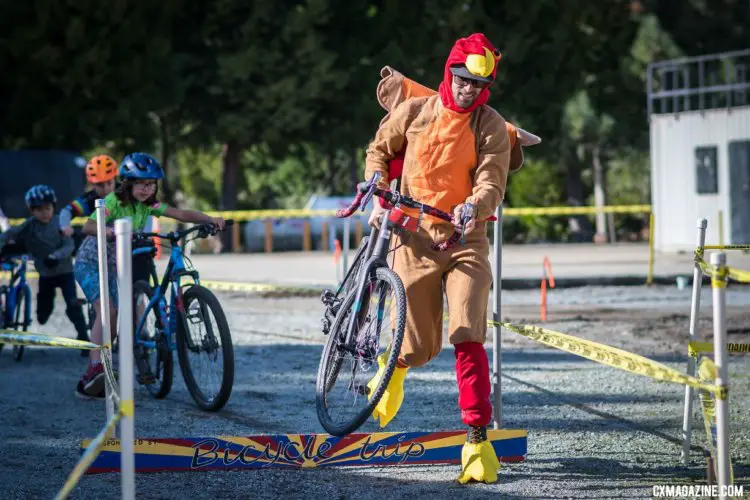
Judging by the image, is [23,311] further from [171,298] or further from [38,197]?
[171,298]

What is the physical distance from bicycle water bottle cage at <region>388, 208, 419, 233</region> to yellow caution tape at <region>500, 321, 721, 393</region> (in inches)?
34.9

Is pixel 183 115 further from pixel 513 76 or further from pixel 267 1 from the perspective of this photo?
pixel 513 76

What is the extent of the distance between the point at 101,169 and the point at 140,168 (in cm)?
135

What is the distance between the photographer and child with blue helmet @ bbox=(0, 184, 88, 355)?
40.0 feet

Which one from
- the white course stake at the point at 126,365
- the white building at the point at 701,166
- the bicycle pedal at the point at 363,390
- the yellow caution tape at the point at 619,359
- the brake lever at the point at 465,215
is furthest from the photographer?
the white building at the point at 701,166

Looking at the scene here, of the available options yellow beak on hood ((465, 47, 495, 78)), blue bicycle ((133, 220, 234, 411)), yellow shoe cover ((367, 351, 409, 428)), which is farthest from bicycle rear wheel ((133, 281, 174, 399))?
yellow beak on hood ((465, 47, 495, 78))

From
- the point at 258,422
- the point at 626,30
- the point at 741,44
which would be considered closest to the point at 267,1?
the point at 626,30

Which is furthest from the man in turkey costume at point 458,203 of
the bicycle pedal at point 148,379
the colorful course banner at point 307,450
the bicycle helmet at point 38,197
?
the bicycle helmet at point 38,197

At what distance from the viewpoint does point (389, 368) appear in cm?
655

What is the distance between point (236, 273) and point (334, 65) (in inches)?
533

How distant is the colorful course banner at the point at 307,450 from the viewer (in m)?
6.85

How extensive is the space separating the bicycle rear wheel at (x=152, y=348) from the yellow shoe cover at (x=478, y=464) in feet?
10.7

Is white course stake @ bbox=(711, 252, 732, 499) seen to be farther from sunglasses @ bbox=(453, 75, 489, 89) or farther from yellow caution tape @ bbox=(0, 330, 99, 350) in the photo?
yellow caution tape @ bbox=(0, 330, 99, 350)

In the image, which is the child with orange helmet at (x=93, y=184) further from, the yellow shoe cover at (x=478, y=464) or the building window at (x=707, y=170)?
the building window at (x=707, y=170)
